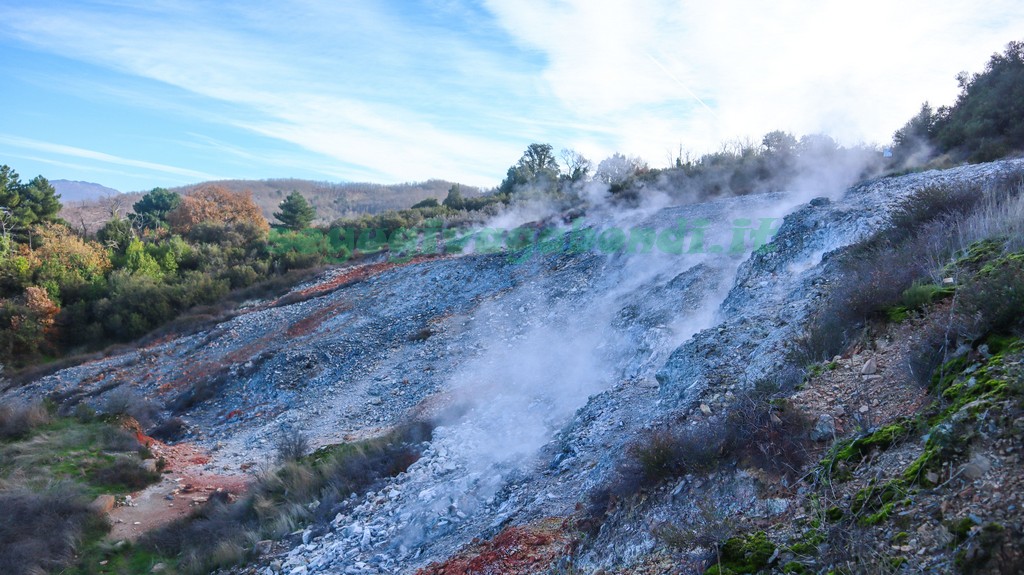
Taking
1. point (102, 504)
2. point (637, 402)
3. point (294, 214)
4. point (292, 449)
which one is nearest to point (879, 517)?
point (637, 402)

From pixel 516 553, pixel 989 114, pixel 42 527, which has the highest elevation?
pixel 989 114

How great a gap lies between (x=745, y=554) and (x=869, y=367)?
2.01m

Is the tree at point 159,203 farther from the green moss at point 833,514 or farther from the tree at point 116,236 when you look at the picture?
the green moss at point 833,514

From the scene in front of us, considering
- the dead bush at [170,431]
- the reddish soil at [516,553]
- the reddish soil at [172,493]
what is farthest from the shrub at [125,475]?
the reddish soil at [516,553]

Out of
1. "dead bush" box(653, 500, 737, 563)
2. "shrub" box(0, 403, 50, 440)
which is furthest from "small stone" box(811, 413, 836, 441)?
"shrub" box(0, 403, 50, 440)

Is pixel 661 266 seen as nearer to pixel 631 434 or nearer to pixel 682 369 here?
pixel 682 369

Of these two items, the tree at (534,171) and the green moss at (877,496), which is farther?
the tree at (534,171)

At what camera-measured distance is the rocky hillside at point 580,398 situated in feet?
9.89

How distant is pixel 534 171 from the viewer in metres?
37.3

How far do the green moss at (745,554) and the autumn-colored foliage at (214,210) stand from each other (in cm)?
3816

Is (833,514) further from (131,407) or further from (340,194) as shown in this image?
(340,194)

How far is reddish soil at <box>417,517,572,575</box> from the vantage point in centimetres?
436

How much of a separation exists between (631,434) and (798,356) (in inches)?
72.8

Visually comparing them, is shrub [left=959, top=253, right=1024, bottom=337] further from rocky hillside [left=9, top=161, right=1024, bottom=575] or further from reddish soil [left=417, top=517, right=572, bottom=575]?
reddish soil [left=417, top=517, right=572, bottom=575]
